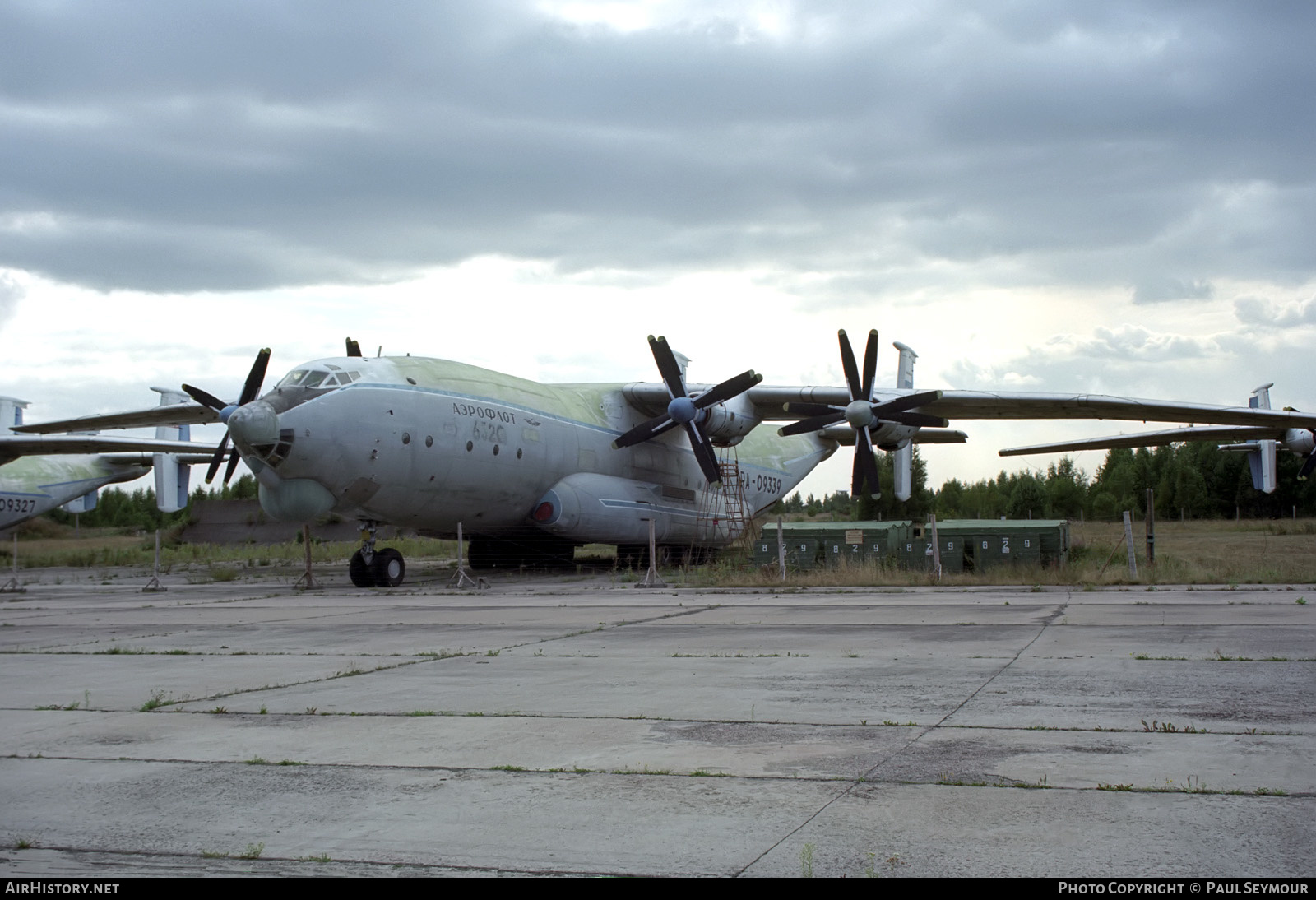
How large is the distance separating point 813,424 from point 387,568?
1050cm

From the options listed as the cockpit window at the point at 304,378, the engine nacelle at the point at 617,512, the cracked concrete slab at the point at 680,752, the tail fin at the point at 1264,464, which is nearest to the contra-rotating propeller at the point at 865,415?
the engine nacelle at the point at 617,512

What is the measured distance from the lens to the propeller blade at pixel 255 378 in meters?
23.8

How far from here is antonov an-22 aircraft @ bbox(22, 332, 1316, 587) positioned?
21031 mm

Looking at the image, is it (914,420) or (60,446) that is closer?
(914,420)

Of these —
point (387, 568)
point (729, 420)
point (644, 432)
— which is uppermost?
point (729, 420)

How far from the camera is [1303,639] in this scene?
32.6 ft

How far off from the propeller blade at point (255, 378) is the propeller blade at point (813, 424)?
1195 cm

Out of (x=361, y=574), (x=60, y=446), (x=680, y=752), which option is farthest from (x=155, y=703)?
(x=60, y=446)

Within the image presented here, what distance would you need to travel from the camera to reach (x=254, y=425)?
19.8 m

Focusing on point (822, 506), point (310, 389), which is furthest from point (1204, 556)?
point (822, 506)

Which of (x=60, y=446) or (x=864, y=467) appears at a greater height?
(x=60, y=446)

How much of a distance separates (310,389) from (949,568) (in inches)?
527

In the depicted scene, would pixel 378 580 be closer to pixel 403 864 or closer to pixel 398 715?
pixel 398 715

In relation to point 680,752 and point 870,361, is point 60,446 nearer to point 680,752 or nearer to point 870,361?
point 870,361
